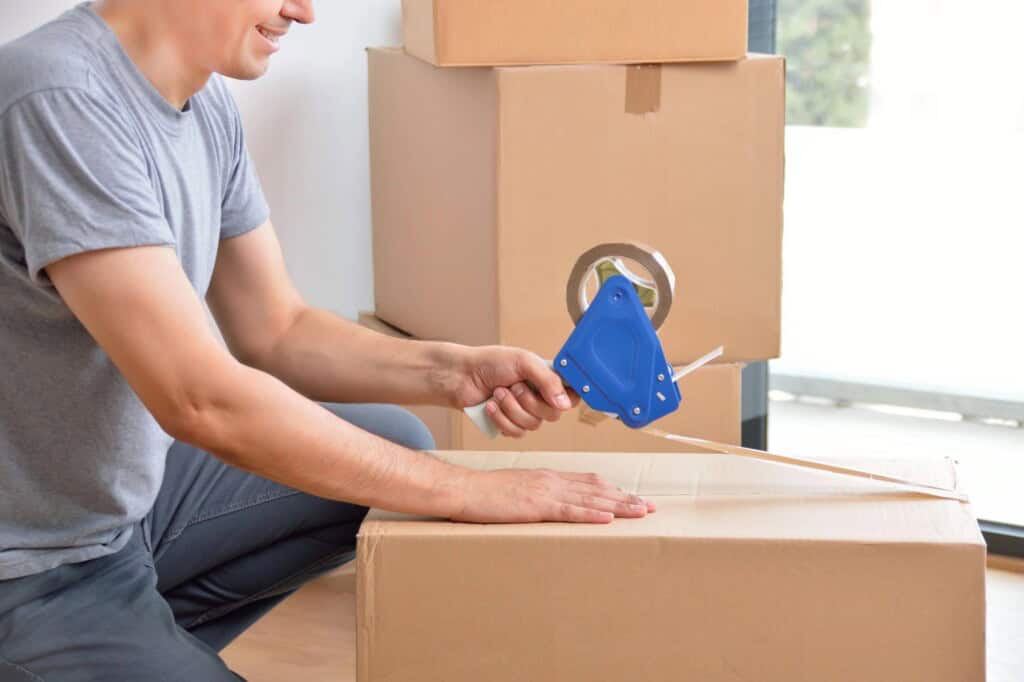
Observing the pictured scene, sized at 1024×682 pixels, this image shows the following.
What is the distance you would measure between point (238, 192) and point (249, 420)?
0.39m

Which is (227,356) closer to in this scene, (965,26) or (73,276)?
(73,276)

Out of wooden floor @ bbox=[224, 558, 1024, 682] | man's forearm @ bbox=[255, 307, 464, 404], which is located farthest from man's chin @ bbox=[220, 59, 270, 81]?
wooden floor @ bbox=[224, 558, 1024, 682]

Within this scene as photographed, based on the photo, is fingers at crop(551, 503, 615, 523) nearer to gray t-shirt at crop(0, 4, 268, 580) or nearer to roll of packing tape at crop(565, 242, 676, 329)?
roll of packing tape at crop(565, 242, 676, 329)

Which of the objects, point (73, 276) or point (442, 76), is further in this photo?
point (442, 76)

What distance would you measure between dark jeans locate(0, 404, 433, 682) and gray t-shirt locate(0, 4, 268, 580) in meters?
0.04

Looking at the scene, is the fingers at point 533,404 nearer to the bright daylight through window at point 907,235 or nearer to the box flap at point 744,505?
the box flap at point 744,505

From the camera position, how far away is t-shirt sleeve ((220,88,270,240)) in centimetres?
131

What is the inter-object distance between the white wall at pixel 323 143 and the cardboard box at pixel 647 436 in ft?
1.43

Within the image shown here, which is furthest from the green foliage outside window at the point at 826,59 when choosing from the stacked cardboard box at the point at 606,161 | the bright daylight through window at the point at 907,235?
the stacked cardboard box at the point at 606,161

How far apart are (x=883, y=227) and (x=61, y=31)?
4.77 feet

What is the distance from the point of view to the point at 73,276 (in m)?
0.99

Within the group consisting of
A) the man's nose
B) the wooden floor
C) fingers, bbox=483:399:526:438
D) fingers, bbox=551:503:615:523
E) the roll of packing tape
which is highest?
the man's nose

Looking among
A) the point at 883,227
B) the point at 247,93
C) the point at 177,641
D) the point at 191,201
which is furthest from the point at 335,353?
the point at 883,227

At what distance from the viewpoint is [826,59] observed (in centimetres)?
204
